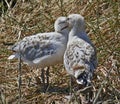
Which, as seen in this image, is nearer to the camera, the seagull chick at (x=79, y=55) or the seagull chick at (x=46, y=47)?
the seagull chick at (x=79, y=55)

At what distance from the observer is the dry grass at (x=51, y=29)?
6270 mm

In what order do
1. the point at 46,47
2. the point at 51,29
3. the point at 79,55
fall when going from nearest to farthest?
the point at 79,55 < the point at 46,47 < the point at 51,29

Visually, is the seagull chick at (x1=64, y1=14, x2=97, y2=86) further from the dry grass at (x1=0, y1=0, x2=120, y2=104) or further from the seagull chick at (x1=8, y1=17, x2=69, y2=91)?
the dry grass at (x1=0, y1=0, x2=120, y2=104)

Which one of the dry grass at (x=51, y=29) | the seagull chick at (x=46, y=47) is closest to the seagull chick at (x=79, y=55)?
the seagull chick at (x=46, y=47)

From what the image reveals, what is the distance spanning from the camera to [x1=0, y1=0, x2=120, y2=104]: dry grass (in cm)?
627

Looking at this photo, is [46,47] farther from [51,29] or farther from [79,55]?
[51,29]

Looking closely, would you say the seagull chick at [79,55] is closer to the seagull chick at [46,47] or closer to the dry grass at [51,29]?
the seagull chick at [46,47]

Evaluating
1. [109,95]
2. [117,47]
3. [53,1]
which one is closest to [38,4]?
[53,1]

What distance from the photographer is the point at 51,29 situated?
7672 millimetres

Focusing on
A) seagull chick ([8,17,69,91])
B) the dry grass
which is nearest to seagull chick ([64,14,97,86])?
seagull chick ([8,17,69,91])

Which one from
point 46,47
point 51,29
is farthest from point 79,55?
point 51,29

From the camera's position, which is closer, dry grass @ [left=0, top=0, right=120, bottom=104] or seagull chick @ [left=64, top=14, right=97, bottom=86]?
seagull chick @ [left=64, top=14, right=97, bottom=86]

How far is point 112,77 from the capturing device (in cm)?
636

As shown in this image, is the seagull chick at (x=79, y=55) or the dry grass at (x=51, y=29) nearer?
the seagull chick at (x=79, y=55)
